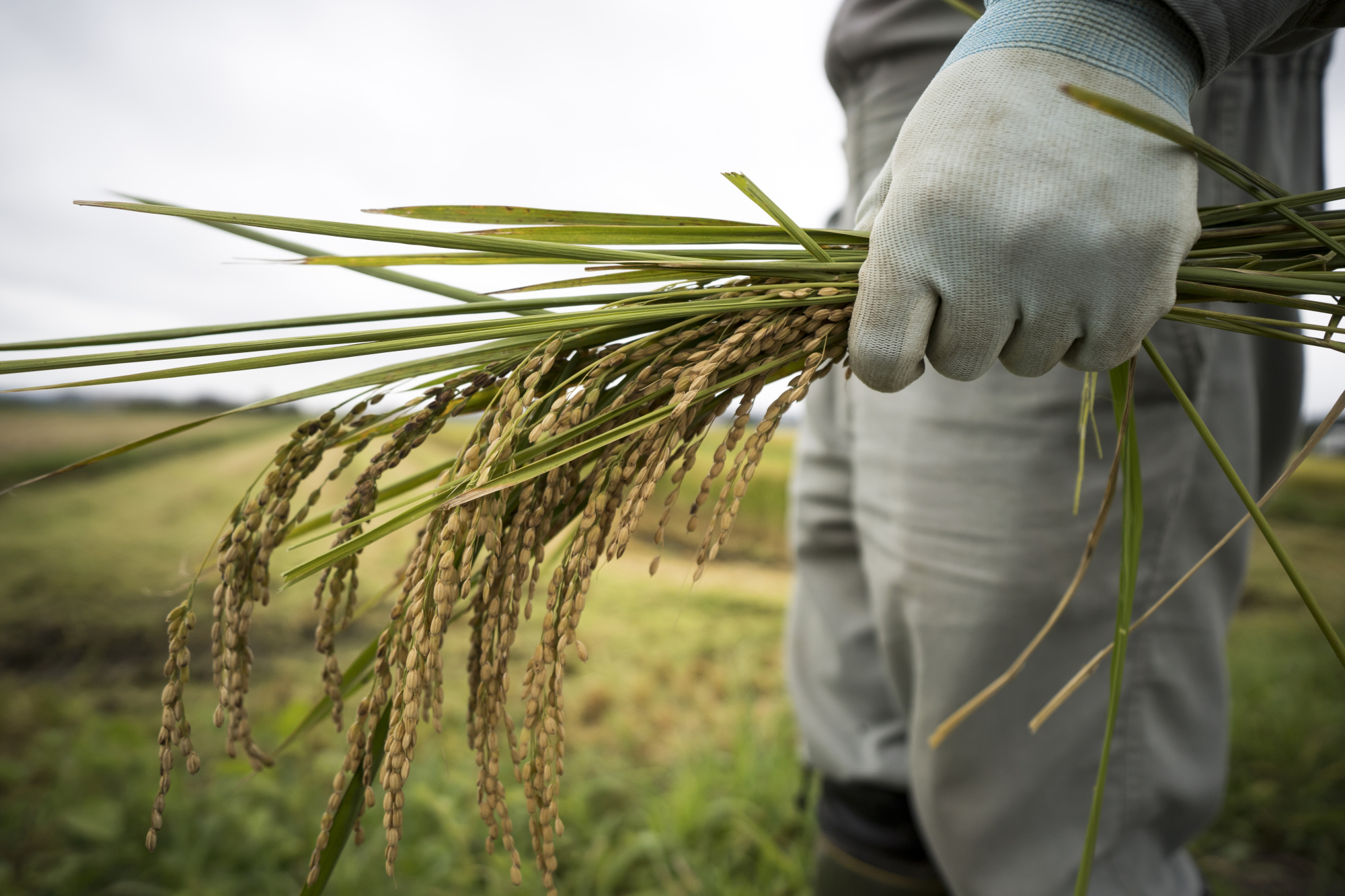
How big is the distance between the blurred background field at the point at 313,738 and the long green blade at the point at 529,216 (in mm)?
967

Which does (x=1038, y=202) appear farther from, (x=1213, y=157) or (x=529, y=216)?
(x=529, y=216)

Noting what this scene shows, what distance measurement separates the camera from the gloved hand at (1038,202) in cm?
67

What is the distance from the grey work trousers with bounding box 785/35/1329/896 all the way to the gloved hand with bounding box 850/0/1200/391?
0.38m

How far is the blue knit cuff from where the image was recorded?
0.71m

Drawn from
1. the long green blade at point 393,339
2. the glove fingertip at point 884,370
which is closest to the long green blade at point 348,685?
the long green blade at point 393,339

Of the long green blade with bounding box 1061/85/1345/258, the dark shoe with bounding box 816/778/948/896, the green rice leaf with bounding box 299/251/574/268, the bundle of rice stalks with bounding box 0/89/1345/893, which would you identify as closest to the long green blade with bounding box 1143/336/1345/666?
the bundle of rice stalks with bounding box 0/89/1345/893

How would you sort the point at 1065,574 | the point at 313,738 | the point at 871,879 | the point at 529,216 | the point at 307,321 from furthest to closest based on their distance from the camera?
1. the point at 313,738
2. the point at 871,879
3. the point at 1065,574
4. the point at 529,216
5. the point at 307,321

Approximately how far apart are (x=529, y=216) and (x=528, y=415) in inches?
9.0

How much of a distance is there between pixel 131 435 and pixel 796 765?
2.27 metres

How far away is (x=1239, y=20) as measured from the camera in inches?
27.5

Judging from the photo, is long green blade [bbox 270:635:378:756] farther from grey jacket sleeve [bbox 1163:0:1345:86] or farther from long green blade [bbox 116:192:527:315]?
grey jacket sleeve [bbox 1163:0:1345:86]

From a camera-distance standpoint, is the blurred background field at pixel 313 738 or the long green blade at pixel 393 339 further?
the blurred background field at pixel 313 738

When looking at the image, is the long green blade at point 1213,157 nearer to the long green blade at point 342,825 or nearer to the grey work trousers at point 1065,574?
the grey work trousers at point 1065,574

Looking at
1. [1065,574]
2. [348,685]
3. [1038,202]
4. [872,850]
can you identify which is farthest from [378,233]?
[872,850]
